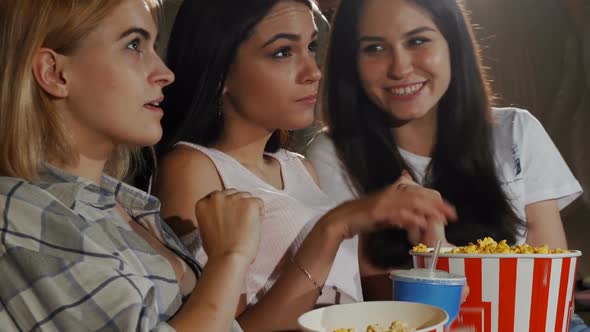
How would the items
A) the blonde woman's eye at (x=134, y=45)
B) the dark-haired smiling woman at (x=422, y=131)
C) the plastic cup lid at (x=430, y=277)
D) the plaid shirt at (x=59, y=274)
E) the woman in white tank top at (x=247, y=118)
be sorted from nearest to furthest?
the plaid shirt at (x=59, y=274), the plastic cup lid at (x=430, y=277), the blonde woman's eye at (x=134, y=45), the woman in white tank top at (x=247, y=118), the dark-haired smiling woman at (x=422, y=131)

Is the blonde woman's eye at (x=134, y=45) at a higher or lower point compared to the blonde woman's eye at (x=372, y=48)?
higher

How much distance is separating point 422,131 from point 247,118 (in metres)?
0.31

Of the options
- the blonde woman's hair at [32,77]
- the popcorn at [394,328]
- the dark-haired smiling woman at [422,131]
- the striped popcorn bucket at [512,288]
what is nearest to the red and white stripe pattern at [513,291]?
the striped popcorn bucket at [512,288]

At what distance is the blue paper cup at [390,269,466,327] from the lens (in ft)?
2.64

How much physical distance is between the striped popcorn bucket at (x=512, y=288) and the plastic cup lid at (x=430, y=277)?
1.8 inches

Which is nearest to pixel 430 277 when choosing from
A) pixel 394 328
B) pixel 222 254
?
pixel 394 328

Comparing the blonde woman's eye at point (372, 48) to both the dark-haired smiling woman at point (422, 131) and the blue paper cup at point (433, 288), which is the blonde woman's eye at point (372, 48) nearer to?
the dark-haired smiling woman at point (422, 131)

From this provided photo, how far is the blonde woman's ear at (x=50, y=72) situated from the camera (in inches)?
33.2

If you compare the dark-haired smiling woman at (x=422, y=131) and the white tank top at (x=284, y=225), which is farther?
the dark-haired smiling woman at (x=422, y=131)

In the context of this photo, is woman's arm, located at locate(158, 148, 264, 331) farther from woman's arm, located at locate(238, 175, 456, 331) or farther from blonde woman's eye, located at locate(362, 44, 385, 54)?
blonde woman's eye, located at locate(362, 44, 385, 54)

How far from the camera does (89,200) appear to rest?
82cm

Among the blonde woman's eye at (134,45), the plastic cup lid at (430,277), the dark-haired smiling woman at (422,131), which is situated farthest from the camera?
the dark-haired smiling woman at (422,131)

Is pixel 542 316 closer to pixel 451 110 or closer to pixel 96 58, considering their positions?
pixel 451 110

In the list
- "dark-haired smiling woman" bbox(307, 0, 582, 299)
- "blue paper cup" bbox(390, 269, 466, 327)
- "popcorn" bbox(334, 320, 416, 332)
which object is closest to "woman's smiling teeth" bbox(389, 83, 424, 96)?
"dark-haired smiling woman" bbox(307, 0, 582, 299)
